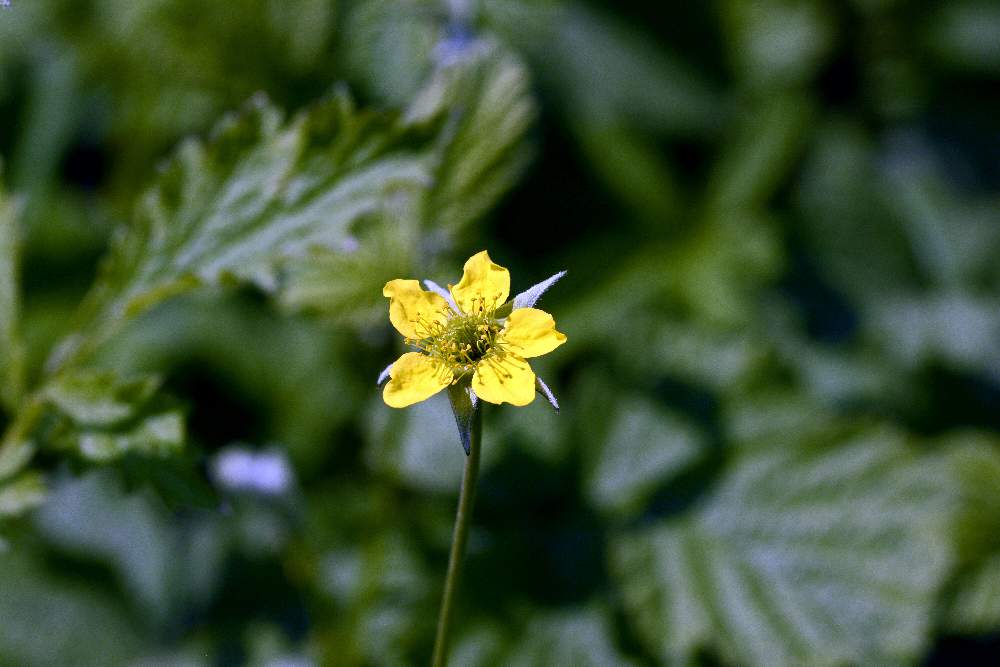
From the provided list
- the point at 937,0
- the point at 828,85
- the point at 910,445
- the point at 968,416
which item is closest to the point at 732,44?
the point at 828,85

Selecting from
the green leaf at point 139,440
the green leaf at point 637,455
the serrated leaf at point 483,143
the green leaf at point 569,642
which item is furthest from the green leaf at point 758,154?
the green leaf at point 139,440

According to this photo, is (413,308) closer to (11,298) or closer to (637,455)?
(11,298)

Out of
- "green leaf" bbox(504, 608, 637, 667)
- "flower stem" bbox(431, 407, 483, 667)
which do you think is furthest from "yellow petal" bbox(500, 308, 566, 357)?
"green leaf" bbox(504, 608, 637, 667)

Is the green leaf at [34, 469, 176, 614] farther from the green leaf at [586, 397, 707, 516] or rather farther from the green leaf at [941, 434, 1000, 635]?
the green leaf at [941, 434, 1000, 635]

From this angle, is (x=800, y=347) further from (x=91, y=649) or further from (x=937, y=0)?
(x=91, y=649)

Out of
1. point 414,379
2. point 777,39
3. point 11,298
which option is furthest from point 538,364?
point 777,39

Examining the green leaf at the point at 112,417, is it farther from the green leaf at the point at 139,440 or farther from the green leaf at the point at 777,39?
Result: the green leaf at the point at 777,39
